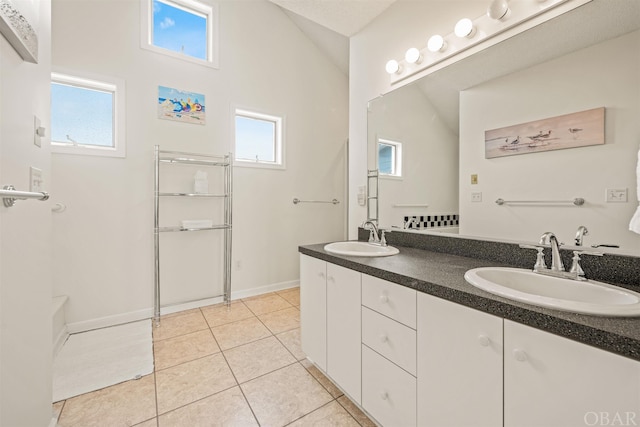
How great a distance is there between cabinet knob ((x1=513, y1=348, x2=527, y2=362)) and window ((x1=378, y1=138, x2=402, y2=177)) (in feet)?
4.39

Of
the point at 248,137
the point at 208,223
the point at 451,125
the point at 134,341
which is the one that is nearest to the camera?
the point at 451,125

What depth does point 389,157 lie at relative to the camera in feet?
6.60

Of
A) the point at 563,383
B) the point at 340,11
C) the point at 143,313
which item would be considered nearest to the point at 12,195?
the point at 563,383

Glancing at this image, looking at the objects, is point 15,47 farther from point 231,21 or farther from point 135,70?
point 231,21

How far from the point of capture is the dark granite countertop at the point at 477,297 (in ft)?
2.00

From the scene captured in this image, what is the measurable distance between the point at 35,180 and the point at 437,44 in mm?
2105

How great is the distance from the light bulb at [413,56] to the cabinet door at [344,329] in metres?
1.44

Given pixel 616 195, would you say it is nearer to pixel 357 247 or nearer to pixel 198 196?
pixel 357 247

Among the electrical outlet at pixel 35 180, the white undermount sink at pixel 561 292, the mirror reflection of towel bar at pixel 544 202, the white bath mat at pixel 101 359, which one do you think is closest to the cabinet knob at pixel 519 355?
the white undermount sink at pixel 561 292

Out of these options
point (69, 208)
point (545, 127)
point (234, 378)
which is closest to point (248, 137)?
point (69, 208)

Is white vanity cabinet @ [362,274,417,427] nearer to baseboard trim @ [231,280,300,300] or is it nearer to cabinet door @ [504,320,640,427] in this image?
cabinet door @ [504,320,640,427]

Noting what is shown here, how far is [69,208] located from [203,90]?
5.21 feet

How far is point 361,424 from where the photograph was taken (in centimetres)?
132

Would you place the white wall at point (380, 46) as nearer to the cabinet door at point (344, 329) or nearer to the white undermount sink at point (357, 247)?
the white undermount sink at point (357, 247)
